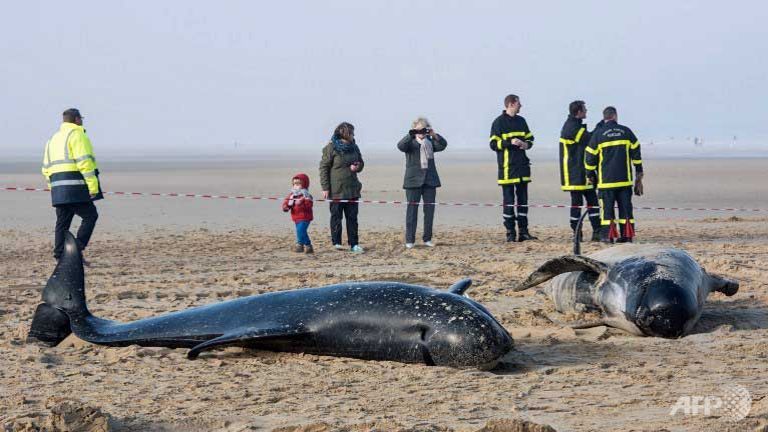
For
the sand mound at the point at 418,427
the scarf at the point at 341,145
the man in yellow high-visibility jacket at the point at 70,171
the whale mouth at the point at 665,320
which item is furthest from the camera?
the scarf at the point at 341,145

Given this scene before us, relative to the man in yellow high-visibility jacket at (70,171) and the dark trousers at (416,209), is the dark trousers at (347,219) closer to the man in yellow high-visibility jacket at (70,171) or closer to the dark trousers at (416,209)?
the dark trousers at (416,209)

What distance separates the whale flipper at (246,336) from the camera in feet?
24.1

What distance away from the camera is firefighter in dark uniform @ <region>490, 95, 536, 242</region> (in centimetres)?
1568

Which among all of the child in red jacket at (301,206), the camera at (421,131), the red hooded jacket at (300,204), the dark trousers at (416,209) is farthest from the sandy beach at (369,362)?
the camera at (421,131)

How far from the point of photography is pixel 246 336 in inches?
292

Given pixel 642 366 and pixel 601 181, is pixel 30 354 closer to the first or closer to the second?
pixel 642 366

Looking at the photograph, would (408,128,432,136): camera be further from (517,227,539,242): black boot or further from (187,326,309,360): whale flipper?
(187,326,309,360): whale flipper

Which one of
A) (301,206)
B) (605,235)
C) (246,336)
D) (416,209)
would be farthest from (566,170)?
(246,336)

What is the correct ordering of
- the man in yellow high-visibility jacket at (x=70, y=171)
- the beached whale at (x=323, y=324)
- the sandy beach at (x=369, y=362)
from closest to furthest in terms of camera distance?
the sandy beach at (x=369, y=362)
the beached whale at (x=323, y=324)
the man in yellow high-visibility jacket at (x=70, y=171)

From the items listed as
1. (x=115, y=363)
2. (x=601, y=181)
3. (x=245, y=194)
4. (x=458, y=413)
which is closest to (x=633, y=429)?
(x=458, y=413)

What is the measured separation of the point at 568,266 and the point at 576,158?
6.81 meters

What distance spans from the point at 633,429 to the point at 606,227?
32.8ft

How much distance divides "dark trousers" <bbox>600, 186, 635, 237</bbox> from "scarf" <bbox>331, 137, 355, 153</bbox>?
372 centimetres

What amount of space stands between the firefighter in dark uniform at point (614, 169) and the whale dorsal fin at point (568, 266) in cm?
576
